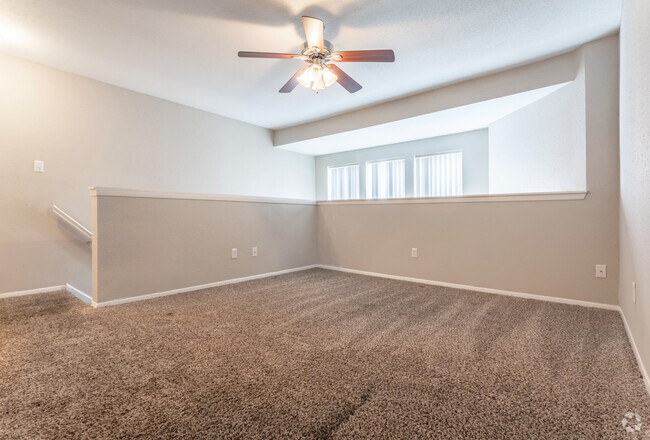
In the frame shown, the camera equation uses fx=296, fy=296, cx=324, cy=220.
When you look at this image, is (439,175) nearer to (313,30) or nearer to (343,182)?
(343,182)

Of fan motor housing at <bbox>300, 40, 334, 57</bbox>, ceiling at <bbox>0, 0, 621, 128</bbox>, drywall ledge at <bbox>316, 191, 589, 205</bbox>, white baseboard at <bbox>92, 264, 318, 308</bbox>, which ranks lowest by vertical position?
white baseboard at <bbox>92, 264, 318, 308</bbox>

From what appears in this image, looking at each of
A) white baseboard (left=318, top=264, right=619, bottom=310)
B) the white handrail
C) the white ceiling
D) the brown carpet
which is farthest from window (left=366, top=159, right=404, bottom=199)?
the white handrail

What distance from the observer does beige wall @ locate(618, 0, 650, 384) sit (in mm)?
1410

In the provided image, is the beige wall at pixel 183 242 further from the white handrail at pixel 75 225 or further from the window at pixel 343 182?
the window at pixel 343 182

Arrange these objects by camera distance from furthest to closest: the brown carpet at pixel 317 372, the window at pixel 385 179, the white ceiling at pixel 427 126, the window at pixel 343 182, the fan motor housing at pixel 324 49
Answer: the window at pixel 343 182
the window at pixel 385 179
the white ceiling at pixel 427 126
the fan motor housing at pixel 324 49
the brown carpet at pixel 317 372

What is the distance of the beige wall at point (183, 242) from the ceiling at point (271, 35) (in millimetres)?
1574

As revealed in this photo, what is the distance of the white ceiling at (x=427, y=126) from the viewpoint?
12.0ft

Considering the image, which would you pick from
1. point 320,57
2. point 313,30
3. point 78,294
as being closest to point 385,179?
Result: point 320,57

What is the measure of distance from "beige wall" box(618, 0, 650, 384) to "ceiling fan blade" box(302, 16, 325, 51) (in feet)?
6.37

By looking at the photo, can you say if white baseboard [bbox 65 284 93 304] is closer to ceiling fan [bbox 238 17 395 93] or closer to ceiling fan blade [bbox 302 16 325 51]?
ceiling fan [bbox 238 17 395 93]

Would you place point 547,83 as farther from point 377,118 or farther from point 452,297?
point 452,297

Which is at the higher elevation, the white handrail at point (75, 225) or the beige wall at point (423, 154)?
the beige wall at point (423, 154)

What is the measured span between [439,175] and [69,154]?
5455mm

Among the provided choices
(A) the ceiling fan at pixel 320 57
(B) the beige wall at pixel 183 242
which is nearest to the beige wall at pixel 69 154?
(B) the beige wall at pixel 183 242
